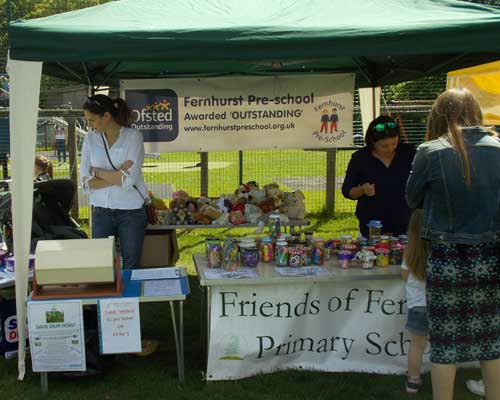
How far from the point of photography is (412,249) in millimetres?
2551

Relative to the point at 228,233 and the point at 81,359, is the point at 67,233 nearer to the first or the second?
the point at 81,359

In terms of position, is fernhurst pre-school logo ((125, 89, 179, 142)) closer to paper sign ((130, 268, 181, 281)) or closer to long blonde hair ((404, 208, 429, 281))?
paper sign ((130, 268, 181, 281))

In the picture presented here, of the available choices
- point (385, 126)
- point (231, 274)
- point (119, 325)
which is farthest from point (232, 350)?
point (385, 126)

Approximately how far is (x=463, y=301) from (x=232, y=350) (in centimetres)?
127

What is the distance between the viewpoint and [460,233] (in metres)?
2.27

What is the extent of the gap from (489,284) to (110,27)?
208 cm

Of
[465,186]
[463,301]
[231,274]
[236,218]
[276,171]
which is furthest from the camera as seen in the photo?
[276,171]

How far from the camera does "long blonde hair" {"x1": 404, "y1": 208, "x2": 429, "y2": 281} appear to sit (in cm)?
249

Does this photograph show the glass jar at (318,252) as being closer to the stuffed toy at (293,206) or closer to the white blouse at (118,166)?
the white blouse at (118,166)

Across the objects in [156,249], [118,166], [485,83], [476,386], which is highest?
[485,83]

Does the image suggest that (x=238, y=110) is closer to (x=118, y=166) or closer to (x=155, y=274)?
(x=118, y=166)

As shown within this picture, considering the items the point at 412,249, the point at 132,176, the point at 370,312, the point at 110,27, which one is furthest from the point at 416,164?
the point at 132,176

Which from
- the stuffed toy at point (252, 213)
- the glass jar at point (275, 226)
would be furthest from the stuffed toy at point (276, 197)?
A: the glass jar at point (275, 226)

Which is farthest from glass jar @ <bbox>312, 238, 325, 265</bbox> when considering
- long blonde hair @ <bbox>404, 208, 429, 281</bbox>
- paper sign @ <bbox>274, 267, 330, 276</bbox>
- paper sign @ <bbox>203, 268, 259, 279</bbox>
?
long blonde hair @ <bbox>404, 208, 429, 281</bbox>
